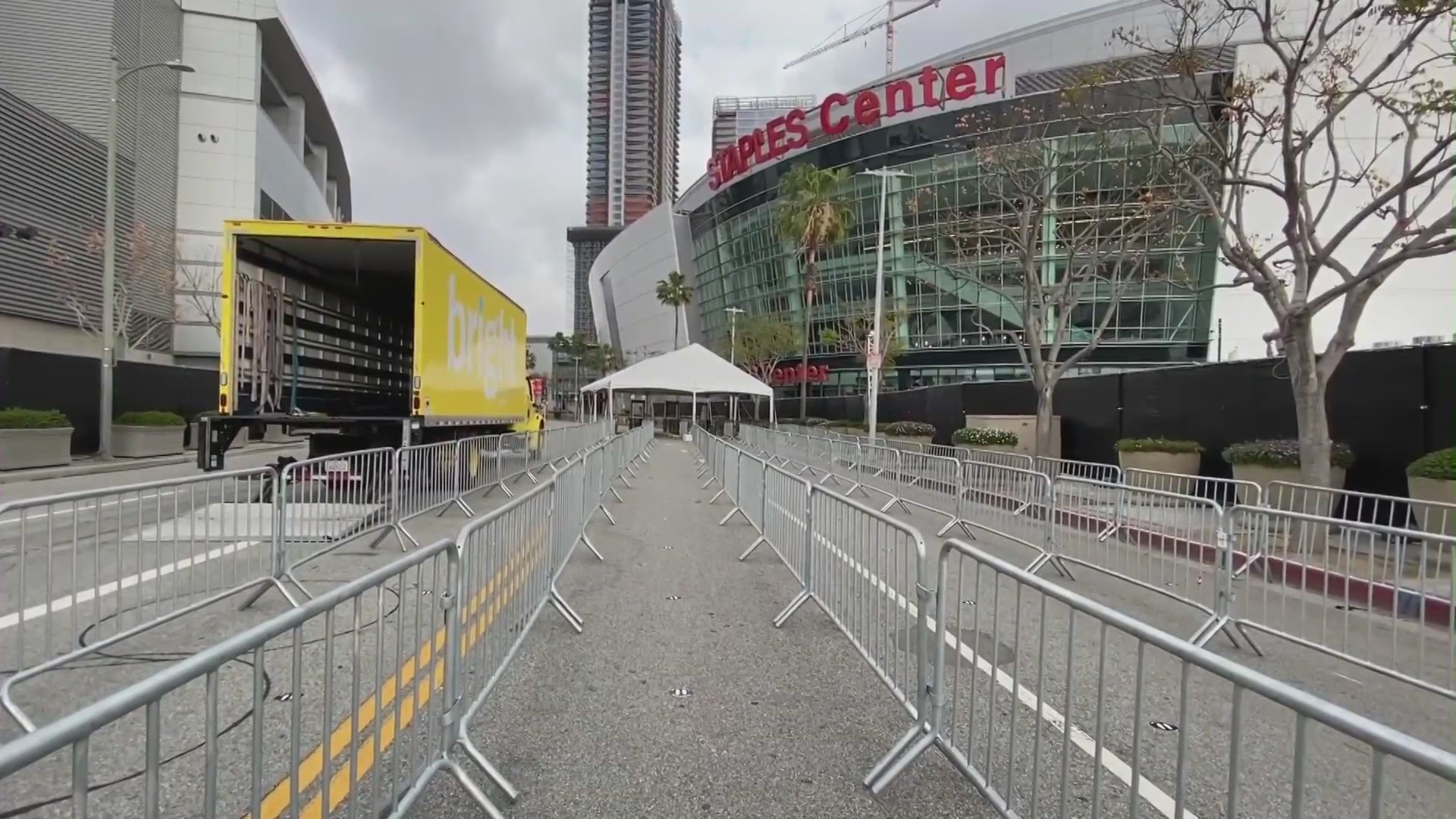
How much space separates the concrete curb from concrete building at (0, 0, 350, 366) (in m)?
11.8

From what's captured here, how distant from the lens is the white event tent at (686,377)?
2912 cm

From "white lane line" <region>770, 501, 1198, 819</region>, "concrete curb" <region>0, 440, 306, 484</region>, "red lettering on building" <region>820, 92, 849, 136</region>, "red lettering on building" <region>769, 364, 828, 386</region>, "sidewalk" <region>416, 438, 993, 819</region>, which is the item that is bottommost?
"concrete curb" <region>0, 440, 306, 484</region>

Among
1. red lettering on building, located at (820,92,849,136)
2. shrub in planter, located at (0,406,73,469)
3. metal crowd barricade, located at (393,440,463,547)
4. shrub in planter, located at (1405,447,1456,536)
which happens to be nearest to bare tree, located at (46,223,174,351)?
shrub in planter, located at (0,406,73,469)

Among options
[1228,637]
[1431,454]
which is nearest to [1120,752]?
[1228,637]

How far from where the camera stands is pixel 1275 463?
13.7 meters

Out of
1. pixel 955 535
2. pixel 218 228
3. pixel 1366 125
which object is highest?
pixel 1366 125

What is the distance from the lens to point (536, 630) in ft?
20.3

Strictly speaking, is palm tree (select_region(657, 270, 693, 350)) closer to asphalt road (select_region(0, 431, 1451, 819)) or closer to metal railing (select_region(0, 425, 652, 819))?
asphalt road (select_region(0, 431, 1451, 819))

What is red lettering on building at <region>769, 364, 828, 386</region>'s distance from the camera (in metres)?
62.7

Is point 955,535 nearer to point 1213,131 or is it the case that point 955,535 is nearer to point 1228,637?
point 1228,637

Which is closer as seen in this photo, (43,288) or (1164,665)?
(1164,665)

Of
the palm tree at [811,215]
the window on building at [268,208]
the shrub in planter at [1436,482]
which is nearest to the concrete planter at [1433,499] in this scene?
the shrub in planter at [1436,482]

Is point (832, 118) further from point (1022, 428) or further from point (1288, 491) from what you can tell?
point (1288, 491)

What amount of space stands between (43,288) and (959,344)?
45.8 m
